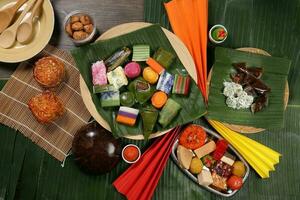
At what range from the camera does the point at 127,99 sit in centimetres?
222

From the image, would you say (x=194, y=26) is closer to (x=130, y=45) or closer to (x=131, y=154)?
(x=130, y=45)

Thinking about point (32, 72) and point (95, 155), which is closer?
point (95, 155)

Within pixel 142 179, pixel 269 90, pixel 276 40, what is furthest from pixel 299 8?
pixel 142 179

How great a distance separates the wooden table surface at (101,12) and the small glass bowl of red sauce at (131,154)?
0.71 m

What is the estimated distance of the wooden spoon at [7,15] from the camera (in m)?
2.20

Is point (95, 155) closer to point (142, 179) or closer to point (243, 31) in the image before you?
point (142, 179)

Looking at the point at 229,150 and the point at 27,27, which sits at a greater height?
the point at 27,27

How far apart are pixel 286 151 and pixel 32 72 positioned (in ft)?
5.41

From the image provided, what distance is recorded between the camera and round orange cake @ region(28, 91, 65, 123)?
2.20 m

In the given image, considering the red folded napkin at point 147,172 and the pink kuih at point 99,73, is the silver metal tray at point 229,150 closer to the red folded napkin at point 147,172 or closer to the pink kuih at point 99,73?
the red folded napkin at point 147,172

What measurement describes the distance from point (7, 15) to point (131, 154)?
3.46 ft

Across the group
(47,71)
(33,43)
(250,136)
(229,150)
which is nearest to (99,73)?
(47,71)

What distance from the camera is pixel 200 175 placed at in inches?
90.7

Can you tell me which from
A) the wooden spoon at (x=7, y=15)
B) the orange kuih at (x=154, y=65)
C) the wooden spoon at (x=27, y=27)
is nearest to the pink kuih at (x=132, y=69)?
the orange kuih at (x=154, y=65)
